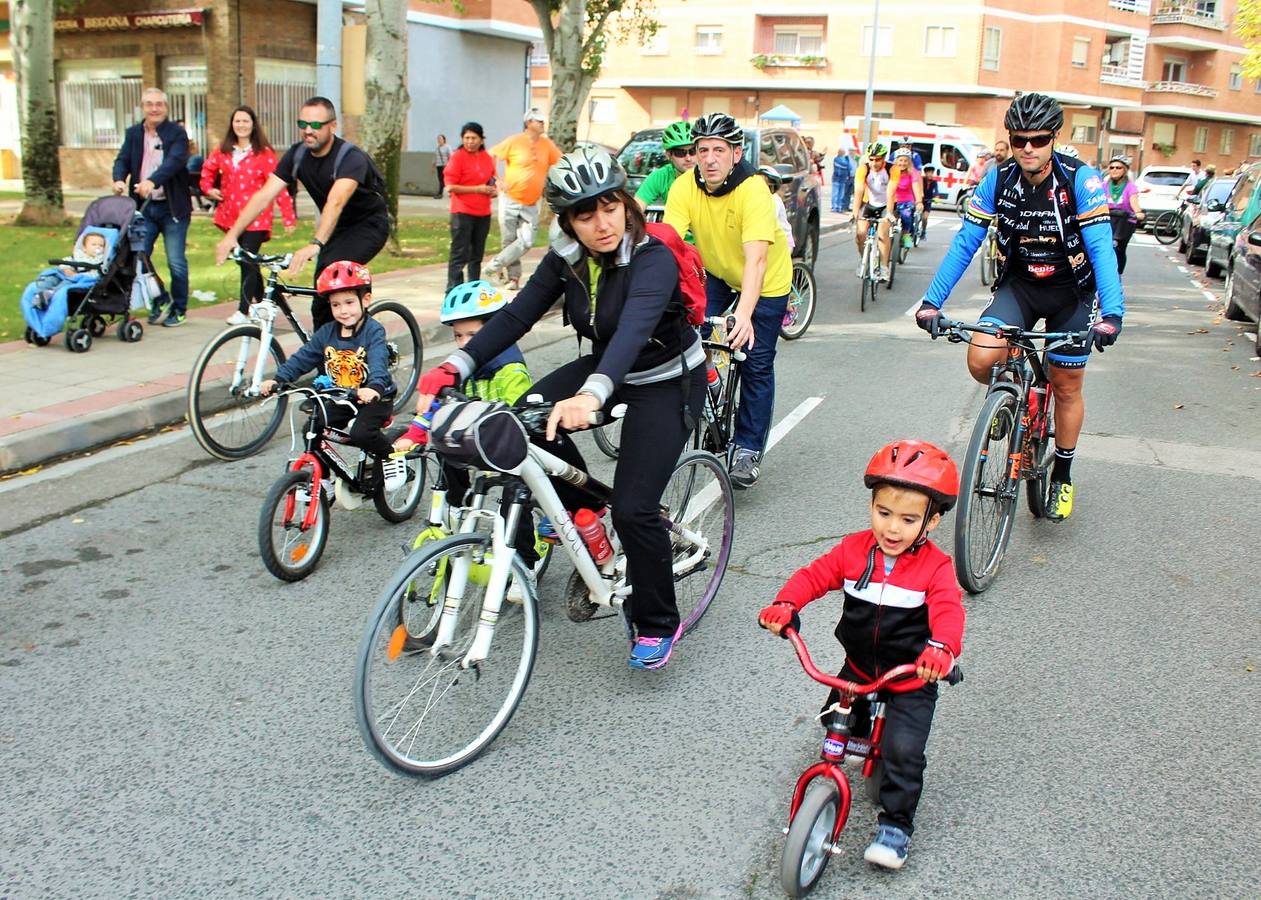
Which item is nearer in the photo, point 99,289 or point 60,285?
point 60,285

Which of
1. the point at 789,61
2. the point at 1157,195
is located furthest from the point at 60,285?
the point at 789,61

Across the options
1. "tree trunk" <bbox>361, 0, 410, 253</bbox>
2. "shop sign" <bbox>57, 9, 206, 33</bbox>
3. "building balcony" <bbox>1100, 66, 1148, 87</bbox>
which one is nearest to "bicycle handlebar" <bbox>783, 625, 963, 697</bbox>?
"tree trunk" <bbox>361, 0, 410, 253</bbox>

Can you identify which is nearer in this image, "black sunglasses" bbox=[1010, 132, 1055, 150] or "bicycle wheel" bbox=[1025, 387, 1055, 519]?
"black sunglasses" bbox=[1010, 132, 1055, 150]

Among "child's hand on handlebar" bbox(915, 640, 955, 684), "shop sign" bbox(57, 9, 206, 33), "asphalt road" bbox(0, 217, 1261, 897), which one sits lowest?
"asphalt road" bbox(0, 217, 1261, 897)

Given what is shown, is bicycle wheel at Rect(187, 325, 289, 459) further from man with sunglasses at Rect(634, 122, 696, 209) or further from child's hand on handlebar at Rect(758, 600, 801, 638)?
child's hand on handlebar at Rect(758, 600, 801, 638)

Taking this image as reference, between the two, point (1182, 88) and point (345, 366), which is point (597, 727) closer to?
point (345, 366)

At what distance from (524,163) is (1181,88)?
5735cm

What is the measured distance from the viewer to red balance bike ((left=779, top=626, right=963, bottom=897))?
289 cm

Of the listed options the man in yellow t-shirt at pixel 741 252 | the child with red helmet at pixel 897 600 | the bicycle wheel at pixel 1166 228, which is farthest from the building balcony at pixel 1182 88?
the child with red helmet at pixel 897 600

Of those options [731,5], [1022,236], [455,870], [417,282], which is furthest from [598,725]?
[731,5]

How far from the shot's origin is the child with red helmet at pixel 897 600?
309 cm

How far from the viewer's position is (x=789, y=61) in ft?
181

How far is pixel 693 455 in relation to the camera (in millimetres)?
4512

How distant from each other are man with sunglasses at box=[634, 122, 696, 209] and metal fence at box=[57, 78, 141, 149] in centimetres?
2426
